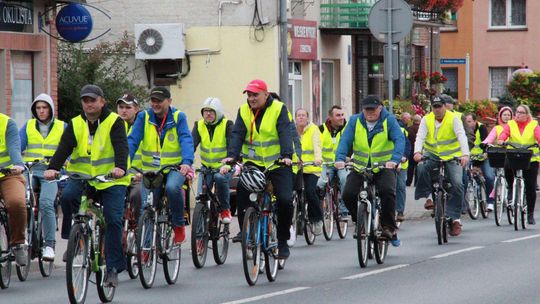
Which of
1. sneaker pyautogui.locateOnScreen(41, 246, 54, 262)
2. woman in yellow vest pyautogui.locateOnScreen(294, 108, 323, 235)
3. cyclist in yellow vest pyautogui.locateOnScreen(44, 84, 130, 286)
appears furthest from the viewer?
woman in yellow vest pyautogui.locateOnScreen(294, 108, 323, 235)

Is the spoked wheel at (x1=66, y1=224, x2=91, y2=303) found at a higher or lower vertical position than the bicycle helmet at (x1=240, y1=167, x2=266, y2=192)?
lower

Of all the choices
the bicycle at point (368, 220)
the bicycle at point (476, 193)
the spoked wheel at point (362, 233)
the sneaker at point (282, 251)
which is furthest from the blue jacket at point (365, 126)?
the bicycle at point (476, 193)

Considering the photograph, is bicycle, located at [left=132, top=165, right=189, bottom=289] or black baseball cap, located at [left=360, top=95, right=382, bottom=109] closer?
bicycle, located at [left=132, top=165, right=189, bottom=289]

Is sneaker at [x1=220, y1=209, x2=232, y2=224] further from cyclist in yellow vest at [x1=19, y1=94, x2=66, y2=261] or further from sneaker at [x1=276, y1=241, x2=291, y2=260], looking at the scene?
cyclist in yellow vest at [x1=19, y1=94, x2=66, y2=261]

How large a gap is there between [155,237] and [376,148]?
3.04 metres

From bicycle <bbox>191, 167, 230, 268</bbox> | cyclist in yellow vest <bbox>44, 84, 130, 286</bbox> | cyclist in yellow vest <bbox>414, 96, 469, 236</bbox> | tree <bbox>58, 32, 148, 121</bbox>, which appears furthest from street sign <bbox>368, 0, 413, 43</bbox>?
cyclist in yellow vest <bbox>44, 84, 130, 286</bbox>

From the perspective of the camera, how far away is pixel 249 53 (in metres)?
30.7

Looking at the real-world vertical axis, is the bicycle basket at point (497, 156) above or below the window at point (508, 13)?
below

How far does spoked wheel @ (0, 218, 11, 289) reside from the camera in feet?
43.4

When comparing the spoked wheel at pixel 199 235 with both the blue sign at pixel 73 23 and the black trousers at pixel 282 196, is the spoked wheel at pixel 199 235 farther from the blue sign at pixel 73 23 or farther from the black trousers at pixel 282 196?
the blue sign at pixel 73 23

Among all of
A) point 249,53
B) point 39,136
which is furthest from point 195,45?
point 39,136

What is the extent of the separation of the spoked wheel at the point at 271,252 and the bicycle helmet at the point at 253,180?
Result: 0.34 metres

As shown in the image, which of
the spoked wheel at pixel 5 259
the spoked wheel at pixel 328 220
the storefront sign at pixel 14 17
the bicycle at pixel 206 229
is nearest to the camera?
the spoked wheel at pixel 5 259

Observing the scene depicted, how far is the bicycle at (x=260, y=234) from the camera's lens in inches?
509
